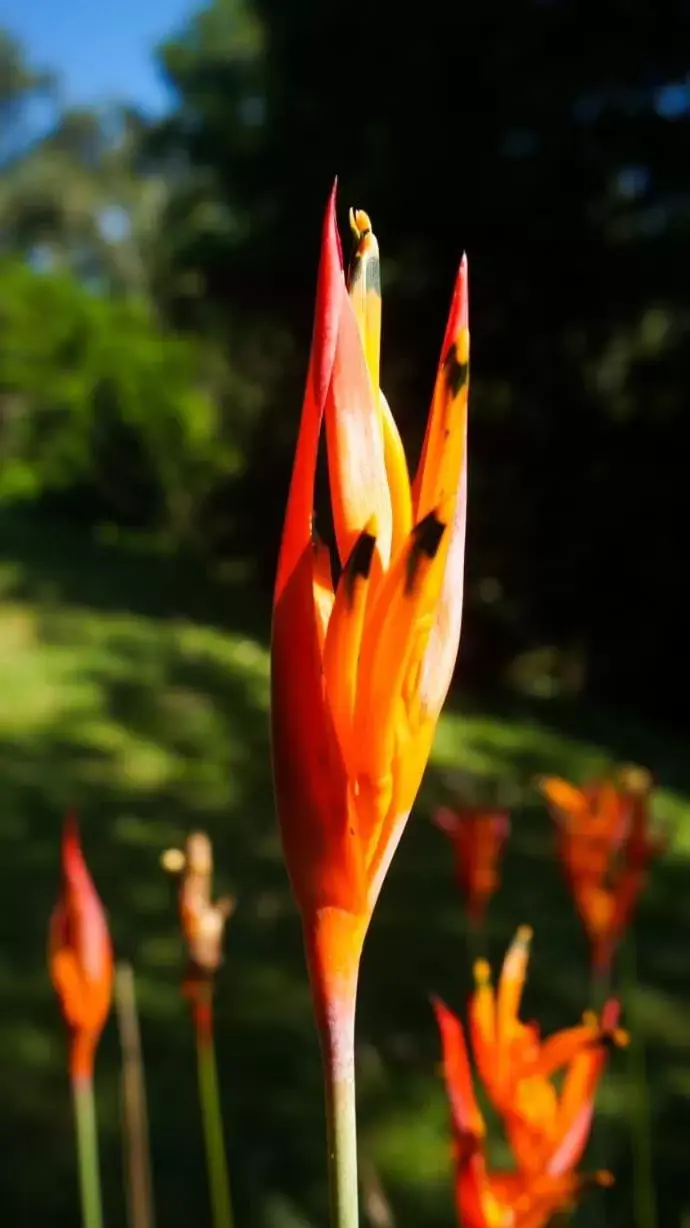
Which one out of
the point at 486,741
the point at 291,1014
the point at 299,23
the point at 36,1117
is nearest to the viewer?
the point at 36,1117

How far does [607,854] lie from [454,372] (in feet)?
2.18

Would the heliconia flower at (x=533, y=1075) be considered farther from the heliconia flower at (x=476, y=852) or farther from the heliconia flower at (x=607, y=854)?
the heliconia flower at (x=476, y=852)

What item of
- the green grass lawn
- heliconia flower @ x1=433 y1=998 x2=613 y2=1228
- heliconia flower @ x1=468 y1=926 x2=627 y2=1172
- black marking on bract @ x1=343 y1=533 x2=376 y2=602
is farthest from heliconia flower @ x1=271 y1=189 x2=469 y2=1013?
the green grass lawn

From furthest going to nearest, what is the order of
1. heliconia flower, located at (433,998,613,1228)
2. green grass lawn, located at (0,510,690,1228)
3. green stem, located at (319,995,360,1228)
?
green grass lawn, located at (0,510,690,1228), heliconia flower, located at (433,998,613,1228), green stem, located at (319,995,360,1228)

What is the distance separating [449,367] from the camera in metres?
0.35

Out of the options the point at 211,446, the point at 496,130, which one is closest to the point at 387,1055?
the point at 496,130

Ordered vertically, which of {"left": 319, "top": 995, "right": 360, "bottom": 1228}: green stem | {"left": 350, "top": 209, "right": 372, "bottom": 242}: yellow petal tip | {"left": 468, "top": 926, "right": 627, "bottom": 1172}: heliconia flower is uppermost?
{"left": 350, "top": 209, "right": 372, "bottom": 242}: yellow petal tip

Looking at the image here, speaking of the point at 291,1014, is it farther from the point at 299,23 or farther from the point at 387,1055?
the point at 299,23

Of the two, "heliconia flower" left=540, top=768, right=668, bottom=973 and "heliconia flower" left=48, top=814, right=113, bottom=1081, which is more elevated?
"heliconia flower" left=540, top=768, right=668, bottom=973

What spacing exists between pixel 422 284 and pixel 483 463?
0.92 meters

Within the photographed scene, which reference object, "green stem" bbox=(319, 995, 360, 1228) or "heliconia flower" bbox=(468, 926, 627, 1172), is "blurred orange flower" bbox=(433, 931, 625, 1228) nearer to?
"heliconia flower" bbox=(468, 926, 627, 1172)

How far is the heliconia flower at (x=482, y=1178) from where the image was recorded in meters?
0.53

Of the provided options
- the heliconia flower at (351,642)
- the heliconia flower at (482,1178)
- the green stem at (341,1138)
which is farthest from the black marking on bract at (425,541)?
the heliconia flower at (482,1178)

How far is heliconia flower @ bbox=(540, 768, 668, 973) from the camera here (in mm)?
928
